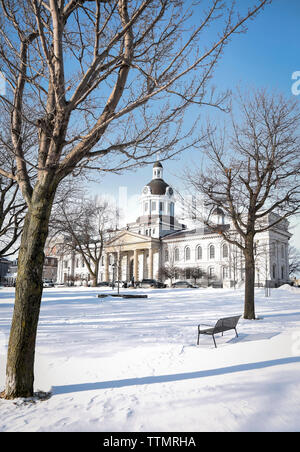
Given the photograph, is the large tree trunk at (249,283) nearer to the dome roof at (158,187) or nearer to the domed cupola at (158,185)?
the domed cupola at (158,185)

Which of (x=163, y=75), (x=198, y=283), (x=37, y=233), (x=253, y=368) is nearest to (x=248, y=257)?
(x=253, y=368)

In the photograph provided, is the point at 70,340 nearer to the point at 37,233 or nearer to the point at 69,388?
the point at 69,388

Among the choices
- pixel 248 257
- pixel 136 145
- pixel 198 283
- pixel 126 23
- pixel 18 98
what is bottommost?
pixel 198 283

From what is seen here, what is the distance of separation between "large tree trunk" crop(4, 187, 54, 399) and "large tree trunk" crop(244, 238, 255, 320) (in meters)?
10.6

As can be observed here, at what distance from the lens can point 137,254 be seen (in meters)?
75.5

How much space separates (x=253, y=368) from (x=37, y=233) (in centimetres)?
464

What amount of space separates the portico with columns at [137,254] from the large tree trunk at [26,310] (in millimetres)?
64983

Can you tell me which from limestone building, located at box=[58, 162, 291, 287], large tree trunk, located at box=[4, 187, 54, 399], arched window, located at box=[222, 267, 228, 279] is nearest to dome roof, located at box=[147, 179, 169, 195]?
limestone building, located at box=[58, 162, 291, 287]

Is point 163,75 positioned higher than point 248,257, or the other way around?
point 163,75

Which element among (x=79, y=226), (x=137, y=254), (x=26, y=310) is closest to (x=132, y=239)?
(x=137, y=254)

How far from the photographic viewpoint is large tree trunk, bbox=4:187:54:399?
4.86m

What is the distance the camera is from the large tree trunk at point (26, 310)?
4.86m

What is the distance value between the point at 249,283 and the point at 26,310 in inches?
444
